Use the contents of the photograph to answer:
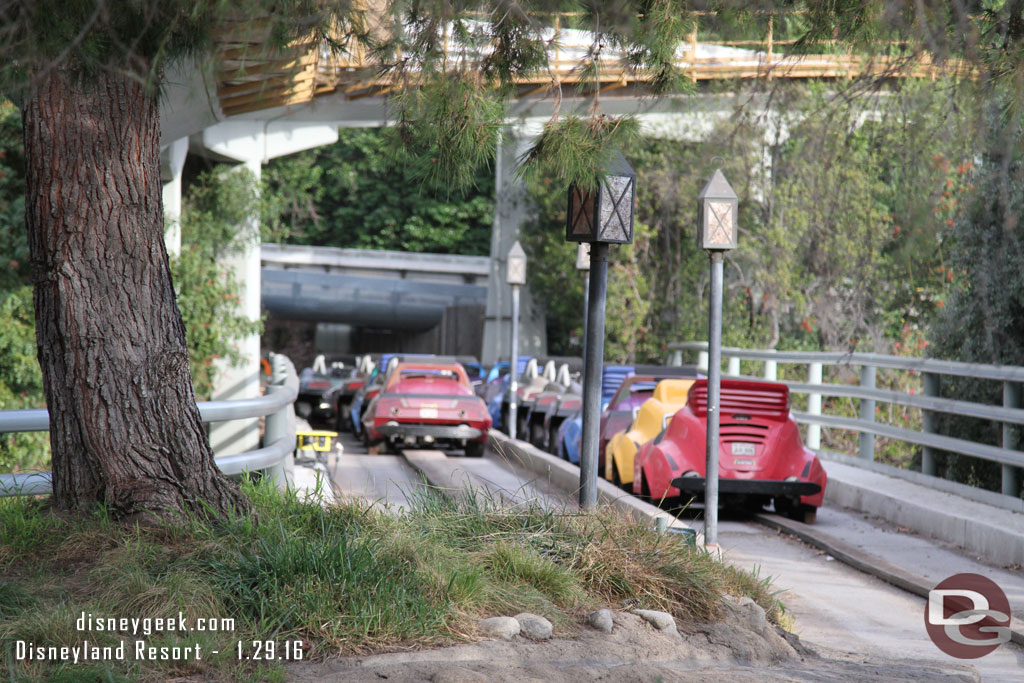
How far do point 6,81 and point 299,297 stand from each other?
38.3 metres

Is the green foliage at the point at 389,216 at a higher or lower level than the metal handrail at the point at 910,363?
higher

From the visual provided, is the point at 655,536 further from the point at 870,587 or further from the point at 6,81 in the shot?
the point at 6,81

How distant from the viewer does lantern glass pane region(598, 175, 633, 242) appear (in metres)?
7.65

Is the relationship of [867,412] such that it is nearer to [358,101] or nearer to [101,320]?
[358,101]

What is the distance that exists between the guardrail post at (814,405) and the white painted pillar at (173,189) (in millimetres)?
9223

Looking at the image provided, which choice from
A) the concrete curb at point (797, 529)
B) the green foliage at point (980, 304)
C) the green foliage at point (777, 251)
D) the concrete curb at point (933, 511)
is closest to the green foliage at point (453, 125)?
Result: the concrete curb at point (797, 529)

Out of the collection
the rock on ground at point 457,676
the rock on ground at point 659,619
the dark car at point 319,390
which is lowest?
the dark car at point 319,390

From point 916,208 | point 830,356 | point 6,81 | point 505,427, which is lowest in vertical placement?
point 505,427

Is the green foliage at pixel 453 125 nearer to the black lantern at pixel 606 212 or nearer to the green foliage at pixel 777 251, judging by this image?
the black lantern at pixel 606 212

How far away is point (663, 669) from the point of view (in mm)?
4926

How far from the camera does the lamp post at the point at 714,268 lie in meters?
9.09

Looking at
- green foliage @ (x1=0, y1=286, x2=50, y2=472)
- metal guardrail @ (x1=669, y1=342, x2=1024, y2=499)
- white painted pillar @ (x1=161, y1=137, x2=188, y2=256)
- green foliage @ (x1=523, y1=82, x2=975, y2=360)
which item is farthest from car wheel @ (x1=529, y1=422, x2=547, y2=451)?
green foliage @ (x1=0, y1=286, x2=50, y2=472)

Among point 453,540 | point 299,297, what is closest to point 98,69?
point 453,540

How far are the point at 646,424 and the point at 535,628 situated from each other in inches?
264
